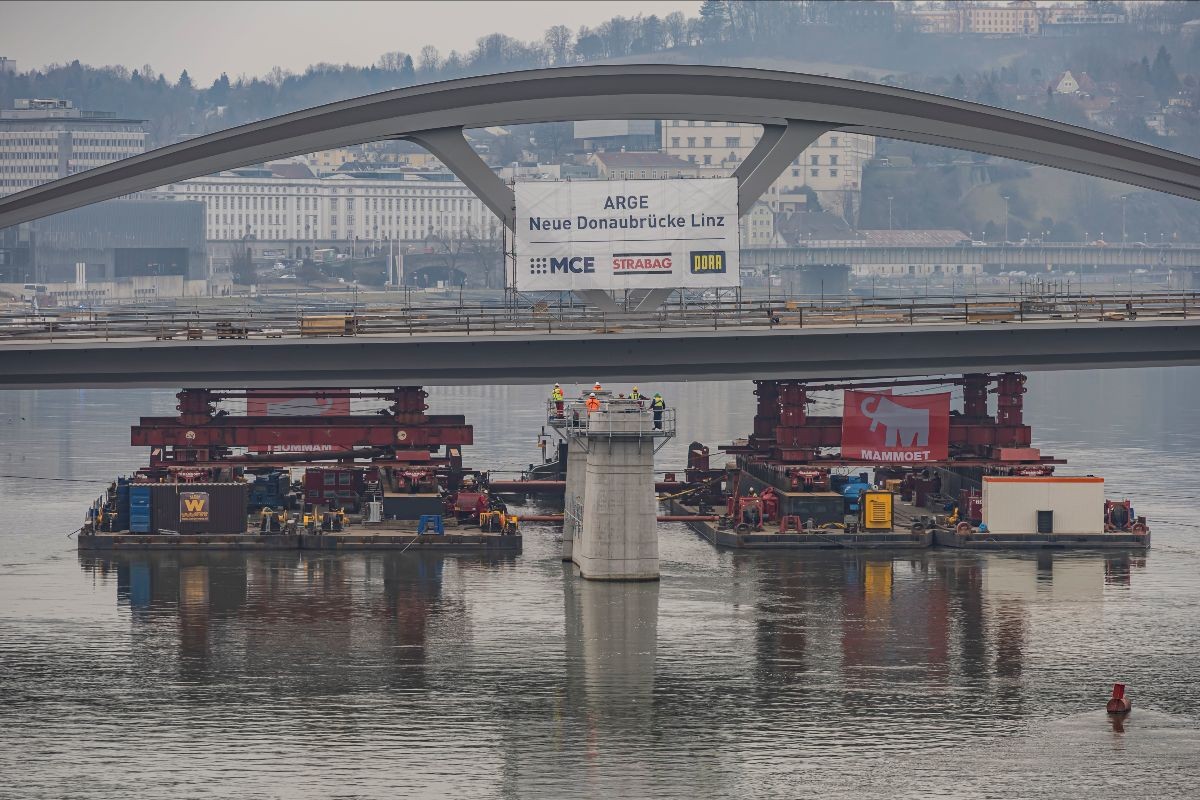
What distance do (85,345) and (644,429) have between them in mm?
24259

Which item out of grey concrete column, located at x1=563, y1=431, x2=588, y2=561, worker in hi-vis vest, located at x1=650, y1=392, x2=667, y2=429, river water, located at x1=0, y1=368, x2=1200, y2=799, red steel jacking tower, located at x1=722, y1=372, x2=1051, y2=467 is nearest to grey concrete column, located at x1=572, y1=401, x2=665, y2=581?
worker in hi-vis vest, located at x1=650, y1=392, x2=667, y2=429

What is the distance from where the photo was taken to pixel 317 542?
8600 cm

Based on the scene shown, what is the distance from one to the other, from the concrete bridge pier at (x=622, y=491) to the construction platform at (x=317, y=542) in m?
9.35

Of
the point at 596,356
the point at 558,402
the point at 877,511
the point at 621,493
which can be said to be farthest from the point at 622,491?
the point at 877,511

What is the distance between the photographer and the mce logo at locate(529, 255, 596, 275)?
302 feet

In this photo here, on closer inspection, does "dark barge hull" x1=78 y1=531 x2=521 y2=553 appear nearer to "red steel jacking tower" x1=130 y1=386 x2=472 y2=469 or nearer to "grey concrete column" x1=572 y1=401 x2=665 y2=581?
"red steel jacking tower" x1=130 y1=386 x2=472 y2=469

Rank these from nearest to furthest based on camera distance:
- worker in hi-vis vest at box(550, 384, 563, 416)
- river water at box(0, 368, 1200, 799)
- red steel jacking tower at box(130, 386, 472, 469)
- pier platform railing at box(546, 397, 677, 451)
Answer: river water at box(0, 368, 1200, 799)
pier platform railing at box(546, 397, 677, 451)
worker in hi-vis vest at box(550, 384, 563, 416)
red steel jacking tower at box(130, 386, 472, 469)

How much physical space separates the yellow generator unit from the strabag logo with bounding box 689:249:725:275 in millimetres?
12447

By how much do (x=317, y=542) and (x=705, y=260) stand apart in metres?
21.6

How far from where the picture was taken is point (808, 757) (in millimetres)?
54000

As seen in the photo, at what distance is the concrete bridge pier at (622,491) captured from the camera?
76.0m

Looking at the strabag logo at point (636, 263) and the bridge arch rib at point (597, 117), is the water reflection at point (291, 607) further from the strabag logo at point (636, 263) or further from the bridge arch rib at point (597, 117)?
the bridge arch rib at point (597, 117)

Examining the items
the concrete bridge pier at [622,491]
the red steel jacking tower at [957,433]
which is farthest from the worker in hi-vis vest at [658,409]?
the red steel jacking tower at [957,433]

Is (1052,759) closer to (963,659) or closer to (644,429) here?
(963,659)
